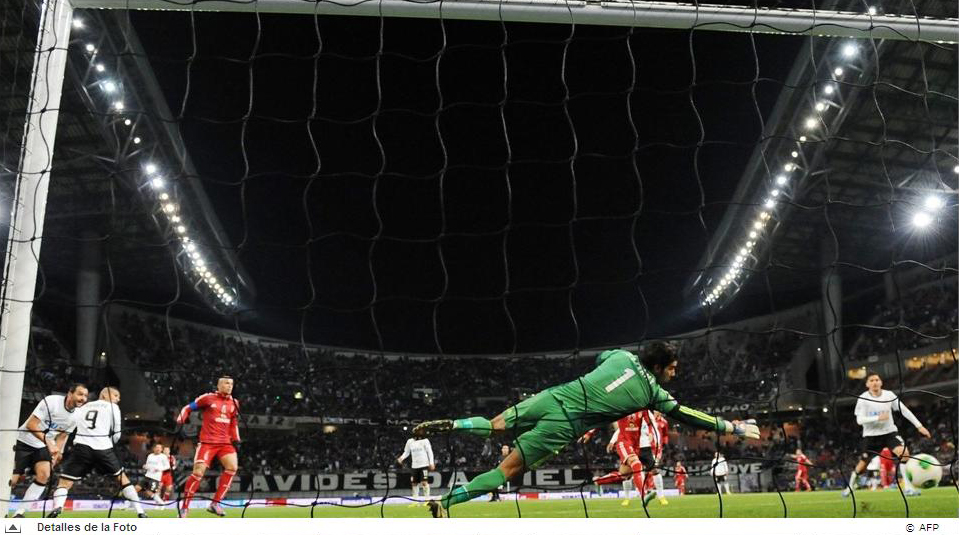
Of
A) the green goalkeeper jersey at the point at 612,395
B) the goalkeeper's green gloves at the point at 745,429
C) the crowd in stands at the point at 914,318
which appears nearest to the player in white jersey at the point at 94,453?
the green goalkeeper jersey at the point at 612,395

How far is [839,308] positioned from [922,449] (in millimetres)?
6984

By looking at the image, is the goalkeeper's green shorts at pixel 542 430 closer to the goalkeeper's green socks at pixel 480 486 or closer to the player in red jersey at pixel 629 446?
the goalkeeper's green socks at pixel 480 486

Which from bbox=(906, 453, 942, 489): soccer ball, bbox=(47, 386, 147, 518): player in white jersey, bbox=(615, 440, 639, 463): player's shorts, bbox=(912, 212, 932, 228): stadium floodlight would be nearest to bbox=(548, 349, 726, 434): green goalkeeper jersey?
bbox=(906, 453, 942, 489): soccer ball

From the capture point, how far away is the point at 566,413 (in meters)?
3.89

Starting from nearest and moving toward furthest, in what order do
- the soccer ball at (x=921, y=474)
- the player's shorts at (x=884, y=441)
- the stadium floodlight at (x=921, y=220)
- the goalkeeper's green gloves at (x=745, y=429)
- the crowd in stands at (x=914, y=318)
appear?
1. the goalkeeper's green gloves at (x=745, y=429)
2. the soccer ball at (x=921, y=474)
3. the player's shorts at (x=884, y=441)
4. the stadium floodlight at (x=921, y=220)
5. the crowd in stands at (x=914, y=318)

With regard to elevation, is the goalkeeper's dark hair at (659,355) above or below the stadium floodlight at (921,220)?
below

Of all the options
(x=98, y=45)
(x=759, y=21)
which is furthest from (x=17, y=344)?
(x=98, y=45)

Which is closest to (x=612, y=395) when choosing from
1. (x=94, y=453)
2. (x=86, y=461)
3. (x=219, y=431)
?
(x=219, y=431)

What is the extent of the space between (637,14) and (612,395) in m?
2.16

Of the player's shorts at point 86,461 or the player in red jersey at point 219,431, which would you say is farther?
the player in red jersey at point 219,431

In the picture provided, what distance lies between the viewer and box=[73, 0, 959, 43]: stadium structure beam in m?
3.98

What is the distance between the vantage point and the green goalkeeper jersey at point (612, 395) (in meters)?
3.87

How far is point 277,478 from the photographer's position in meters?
21.4
